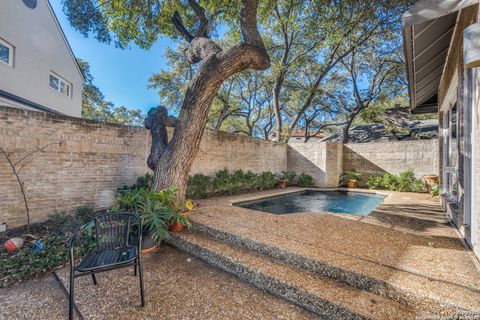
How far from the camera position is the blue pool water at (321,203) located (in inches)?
245

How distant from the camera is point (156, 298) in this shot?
2.20 meters

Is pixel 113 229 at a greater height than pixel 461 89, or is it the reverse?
pixel 461 89

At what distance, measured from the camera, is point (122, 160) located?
5.29 metres

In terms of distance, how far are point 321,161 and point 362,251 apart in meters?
8.01

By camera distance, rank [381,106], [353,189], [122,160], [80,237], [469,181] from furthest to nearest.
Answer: [381,106], [353,189], [122,160], [80,237], [469,181]

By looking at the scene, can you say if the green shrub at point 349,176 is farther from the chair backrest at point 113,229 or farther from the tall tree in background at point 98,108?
the tall tree in background at point 98,108

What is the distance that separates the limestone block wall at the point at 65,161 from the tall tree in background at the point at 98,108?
37.9 feet

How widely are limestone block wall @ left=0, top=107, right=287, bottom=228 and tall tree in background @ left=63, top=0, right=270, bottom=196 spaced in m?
1.63

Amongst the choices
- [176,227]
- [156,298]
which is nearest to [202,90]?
[176,227]

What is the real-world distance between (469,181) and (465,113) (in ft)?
3.11

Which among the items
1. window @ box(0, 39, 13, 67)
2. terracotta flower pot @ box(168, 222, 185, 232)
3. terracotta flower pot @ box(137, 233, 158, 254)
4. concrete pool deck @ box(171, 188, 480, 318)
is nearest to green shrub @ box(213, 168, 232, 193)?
concrete pool deck @ box(171, 188, 480, 318)

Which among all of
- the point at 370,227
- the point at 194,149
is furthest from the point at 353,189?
the point at 194,149

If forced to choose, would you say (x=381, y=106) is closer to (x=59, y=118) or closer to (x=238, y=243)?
(x=238, y=243)

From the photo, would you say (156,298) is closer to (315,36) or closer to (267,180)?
(267,180)
